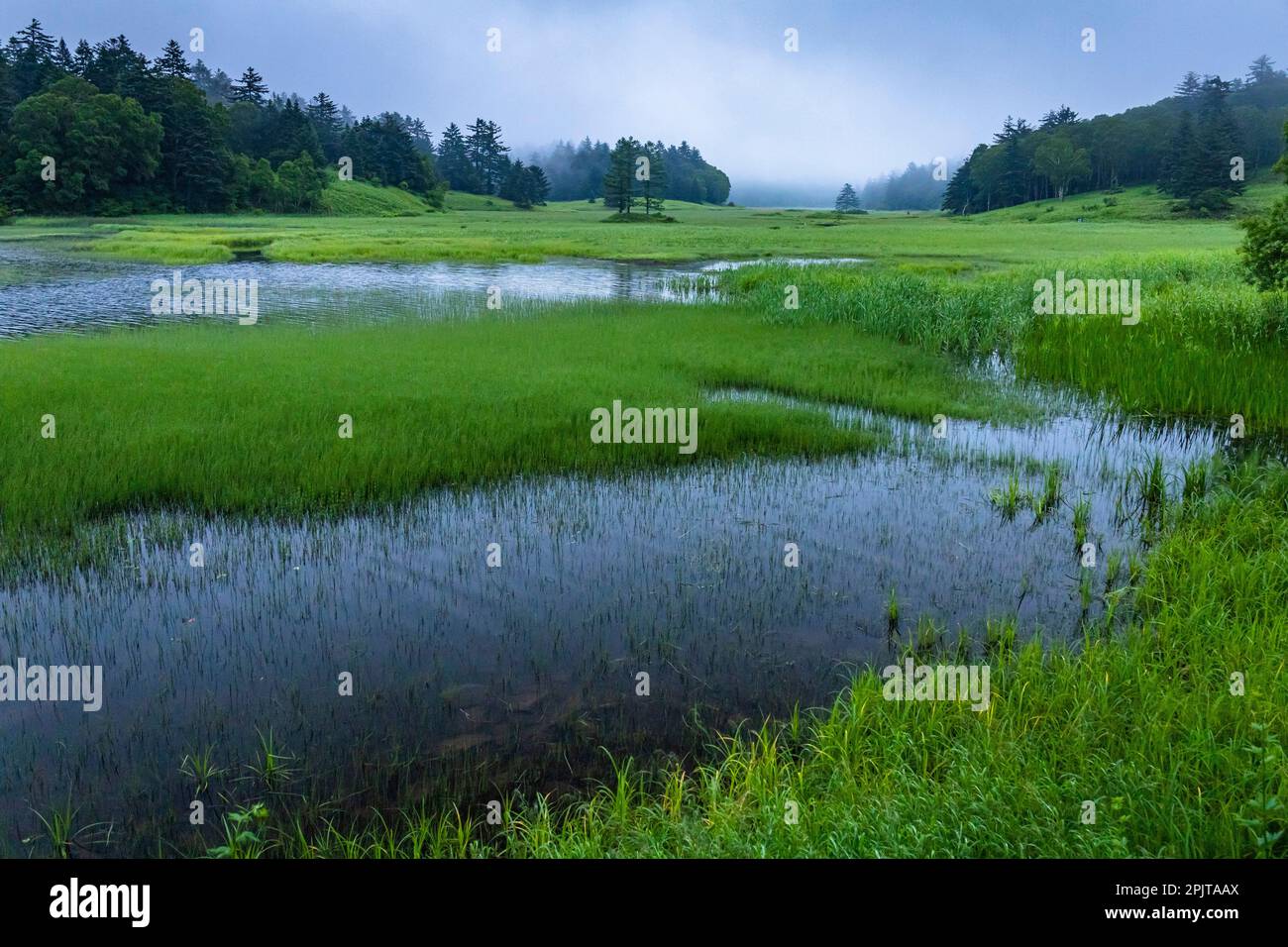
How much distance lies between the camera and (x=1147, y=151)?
11106cm

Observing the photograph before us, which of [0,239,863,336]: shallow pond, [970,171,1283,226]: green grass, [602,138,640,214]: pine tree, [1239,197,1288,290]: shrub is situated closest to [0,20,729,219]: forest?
[0,239,863,336]: shallow pond

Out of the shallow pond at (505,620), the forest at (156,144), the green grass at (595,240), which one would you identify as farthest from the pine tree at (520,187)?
the shallow pond at (505,620)

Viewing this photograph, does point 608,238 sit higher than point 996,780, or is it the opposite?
point 608,238

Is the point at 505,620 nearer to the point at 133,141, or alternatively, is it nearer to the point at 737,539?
the point at 737,539

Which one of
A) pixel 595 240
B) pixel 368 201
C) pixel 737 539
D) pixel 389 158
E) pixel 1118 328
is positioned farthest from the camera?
pixel 389 158

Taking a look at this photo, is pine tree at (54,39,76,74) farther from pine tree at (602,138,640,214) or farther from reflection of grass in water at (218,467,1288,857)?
reflection of grass in water at (218,467,1288,857)

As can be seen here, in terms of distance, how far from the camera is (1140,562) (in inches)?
395

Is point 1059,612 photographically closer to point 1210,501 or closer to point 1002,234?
point 1210,501

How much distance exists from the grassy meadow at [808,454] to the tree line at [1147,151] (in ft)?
217

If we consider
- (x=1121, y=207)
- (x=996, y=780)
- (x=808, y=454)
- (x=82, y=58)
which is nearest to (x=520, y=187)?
(x=82, y=58)

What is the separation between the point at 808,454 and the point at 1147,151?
11915cm

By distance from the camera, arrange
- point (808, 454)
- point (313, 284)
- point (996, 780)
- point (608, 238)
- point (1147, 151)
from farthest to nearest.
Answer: point (1147, 151) < point (608, 238) < point (313, 284) < point (808, 454) < point (996, 780)

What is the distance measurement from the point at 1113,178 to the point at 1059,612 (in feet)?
402

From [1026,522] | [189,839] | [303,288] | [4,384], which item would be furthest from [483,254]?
[189,839]
